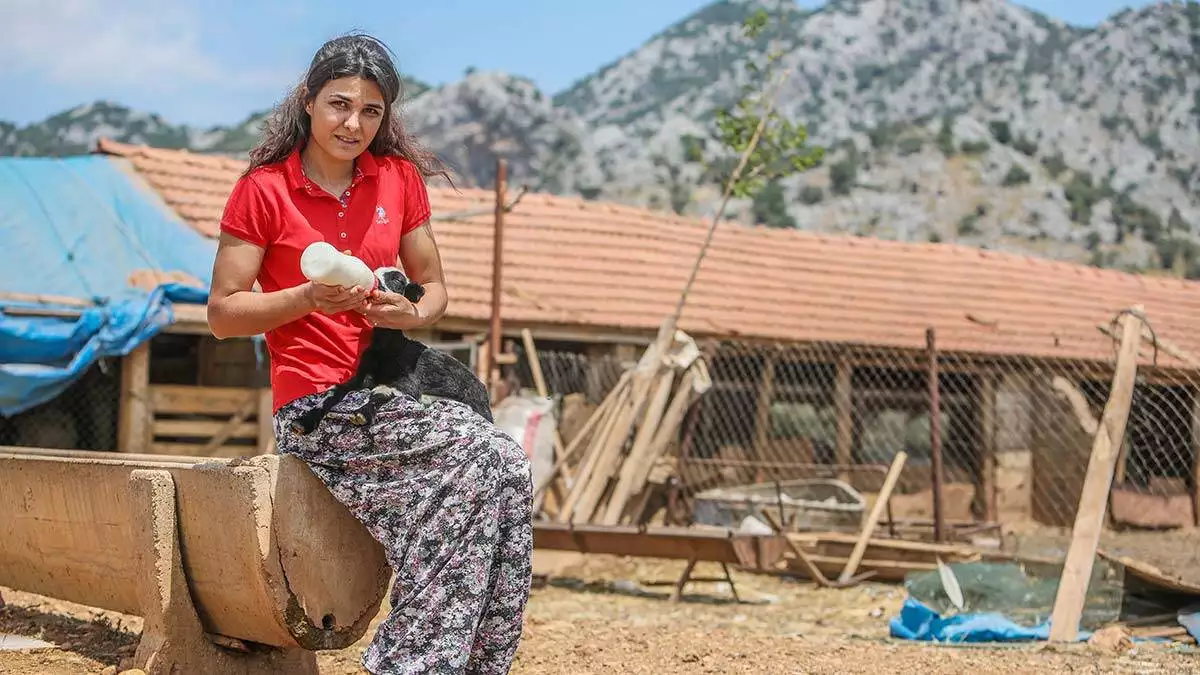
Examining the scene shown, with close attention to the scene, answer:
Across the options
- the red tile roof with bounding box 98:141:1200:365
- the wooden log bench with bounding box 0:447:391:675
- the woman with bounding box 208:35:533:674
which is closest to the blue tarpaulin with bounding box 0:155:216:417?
the red tile roof with bounding box 98:141:1200:365

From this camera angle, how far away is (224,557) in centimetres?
337

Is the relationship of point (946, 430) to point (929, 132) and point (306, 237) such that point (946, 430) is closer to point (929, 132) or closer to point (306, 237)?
point (306, 237)

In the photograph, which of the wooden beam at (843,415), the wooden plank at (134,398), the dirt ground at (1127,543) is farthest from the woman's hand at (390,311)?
the wooden beam at (843,415)

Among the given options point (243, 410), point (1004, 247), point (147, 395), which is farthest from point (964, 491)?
point (1004, 247)

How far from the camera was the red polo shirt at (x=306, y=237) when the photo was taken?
3.19m

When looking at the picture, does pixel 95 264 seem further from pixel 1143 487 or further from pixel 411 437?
pixel 1143 487

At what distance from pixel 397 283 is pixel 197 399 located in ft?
28.7

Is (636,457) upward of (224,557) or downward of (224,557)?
downward

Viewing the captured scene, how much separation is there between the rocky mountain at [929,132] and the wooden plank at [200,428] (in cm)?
1848

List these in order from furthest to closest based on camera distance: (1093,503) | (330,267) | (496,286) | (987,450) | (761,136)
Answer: (987,450) < (761,136) < (496,286) < (1093,503) < (330,267)

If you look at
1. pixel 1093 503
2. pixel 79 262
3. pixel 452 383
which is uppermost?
pixel 452 383

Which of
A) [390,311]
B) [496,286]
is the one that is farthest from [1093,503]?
[496,286]

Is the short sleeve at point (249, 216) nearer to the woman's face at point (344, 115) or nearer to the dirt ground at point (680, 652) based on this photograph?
the woman's face at point (344, 115)

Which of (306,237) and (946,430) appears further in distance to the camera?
(946,430)
